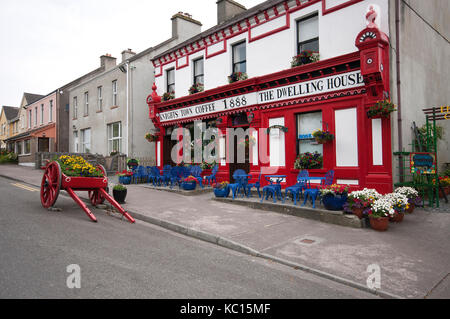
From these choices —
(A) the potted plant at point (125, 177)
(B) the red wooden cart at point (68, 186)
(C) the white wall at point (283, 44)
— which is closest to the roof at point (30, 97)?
(A) the potted plant at point (125, 177)

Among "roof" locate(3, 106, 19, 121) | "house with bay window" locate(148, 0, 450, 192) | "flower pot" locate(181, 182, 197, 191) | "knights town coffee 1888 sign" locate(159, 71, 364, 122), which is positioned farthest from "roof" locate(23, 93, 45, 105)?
"flower pot" locate(181, 182, 197, 191)

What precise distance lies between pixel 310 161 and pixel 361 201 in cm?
322

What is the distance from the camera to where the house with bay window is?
30.7ft

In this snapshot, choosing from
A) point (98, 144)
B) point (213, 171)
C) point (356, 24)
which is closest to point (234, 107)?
point (213, 171)

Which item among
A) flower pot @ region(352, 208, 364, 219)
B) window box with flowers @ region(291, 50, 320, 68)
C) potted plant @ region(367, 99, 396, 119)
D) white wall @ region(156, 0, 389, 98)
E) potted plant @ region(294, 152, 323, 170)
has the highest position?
white wall @ region(156, 0, 389, 98)

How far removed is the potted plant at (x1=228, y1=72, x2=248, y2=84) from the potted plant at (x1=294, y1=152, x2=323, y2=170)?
440 cm

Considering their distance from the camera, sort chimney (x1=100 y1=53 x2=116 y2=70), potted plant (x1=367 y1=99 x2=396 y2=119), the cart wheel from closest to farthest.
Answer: the cart wheel
potted plant (x1=367 y1=99 x2=396 y2=119)
chimney (x1=100 y1=53 x2=116 y2=70)

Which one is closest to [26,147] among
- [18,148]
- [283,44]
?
[18,148]

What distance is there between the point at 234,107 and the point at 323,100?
422 centimetres

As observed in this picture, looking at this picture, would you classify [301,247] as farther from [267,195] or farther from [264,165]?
[264,165]

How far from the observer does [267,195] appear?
10391 mm

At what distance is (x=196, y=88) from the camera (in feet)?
50.0

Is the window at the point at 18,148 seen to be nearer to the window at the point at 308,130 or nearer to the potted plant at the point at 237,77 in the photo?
the potted plant at the point at 237,77

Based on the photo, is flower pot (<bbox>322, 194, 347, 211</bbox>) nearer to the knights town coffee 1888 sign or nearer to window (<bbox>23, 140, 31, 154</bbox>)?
the knights town coffee 1888 sign
